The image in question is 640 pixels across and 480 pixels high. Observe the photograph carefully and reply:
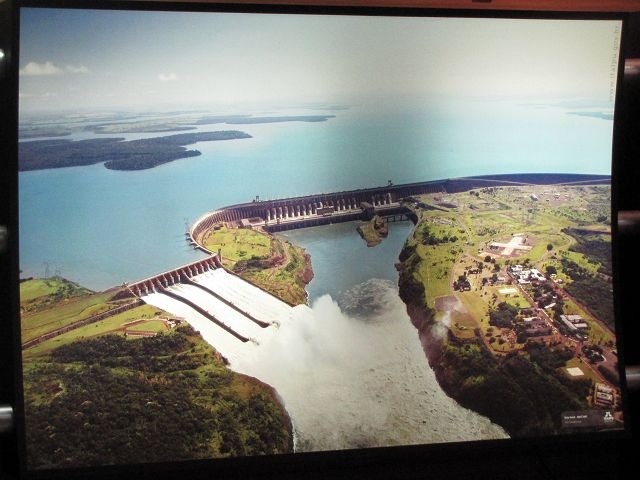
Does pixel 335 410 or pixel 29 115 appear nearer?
pixel 29 115

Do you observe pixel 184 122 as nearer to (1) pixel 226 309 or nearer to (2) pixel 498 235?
(1) pixel 226 309

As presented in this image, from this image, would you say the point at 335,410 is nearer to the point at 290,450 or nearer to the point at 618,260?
the point at 290,450

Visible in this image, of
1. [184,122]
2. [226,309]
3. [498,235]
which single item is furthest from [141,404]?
[498,235]

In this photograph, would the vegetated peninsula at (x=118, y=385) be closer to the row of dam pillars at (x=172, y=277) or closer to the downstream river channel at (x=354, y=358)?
the row of dam pillars at (x=172, y=277)

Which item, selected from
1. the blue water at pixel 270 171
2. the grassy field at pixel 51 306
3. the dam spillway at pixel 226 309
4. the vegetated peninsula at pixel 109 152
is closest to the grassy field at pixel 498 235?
the blue water at pixel 270 171

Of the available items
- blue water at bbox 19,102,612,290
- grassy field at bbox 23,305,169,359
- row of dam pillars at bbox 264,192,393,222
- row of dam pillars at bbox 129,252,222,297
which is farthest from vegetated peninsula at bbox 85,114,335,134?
grassy field at bbox 23,305,169,359

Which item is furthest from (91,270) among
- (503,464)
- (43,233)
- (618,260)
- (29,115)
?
(618,260)

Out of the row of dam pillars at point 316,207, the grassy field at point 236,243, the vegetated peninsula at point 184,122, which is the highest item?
the vegetated peninsula at point 184,122
